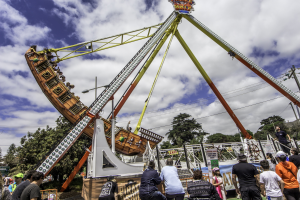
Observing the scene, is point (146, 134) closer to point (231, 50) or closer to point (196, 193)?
point (196, 193)

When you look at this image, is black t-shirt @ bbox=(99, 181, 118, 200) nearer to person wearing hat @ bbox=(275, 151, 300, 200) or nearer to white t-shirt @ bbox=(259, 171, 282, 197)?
white t-shirt @ bbox=(259, 171, 282, 197)

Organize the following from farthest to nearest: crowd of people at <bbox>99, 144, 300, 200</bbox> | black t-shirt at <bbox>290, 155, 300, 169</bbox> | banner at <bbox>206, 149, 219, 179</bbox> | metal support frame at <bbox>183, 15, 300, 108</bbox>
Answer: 1. metal support frame at <bbox>183, 15, 300, 108</bbox>
2. banner at <bbox>206, 149, 219, 179</bbox>
3. black t-shirt at <bbox>290, 155, 300, 169</bbox>
4. crowd of people at <bbox>99, 144, 300, 200</bbox>

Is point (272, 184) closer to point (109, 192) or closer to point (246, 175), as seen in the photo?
point (246, 175)

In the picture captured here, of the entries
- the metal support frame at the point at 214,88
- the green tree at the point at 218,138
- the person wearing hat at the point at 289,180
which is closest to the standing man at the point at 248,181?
the person wearing hat at the point at 289,180

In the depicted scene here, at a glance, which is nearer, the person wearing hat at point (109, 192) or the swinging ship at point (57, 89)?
the person wearing hat at point (109, 192)

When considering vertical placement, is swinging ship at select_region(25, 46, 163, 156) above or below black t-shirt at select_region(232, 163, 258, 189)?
above

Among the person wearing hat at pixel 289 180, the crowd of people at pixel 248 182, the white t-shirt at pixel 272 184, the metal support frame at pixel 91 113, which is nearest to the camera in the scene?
the crowd of people at pixel 248 182

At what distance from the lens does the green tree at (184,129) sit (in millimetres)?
50078

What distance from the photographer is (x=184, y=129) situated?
51938 millimetres

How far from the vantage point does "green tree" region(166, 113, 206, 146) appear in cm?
5008

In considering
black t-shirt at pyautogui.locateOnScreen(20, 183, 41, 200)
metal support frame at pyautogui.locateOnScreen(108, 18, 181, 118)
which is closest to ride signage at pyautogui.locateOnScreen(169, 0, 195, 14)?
metal support frame at pyautogui.locateOnScreen(108, 18, 181, 118)

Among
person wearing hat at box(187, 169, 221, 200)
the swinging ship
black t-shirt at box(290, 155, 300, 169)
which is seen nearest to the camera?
person wearing hat at box(187, 169, 221, 200)

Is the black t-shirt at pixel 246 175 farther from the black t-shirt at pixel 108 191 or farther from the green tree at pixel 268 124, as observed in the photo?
the green tree at pixel 268 124

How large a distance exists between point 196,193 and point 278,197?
2.35 m
